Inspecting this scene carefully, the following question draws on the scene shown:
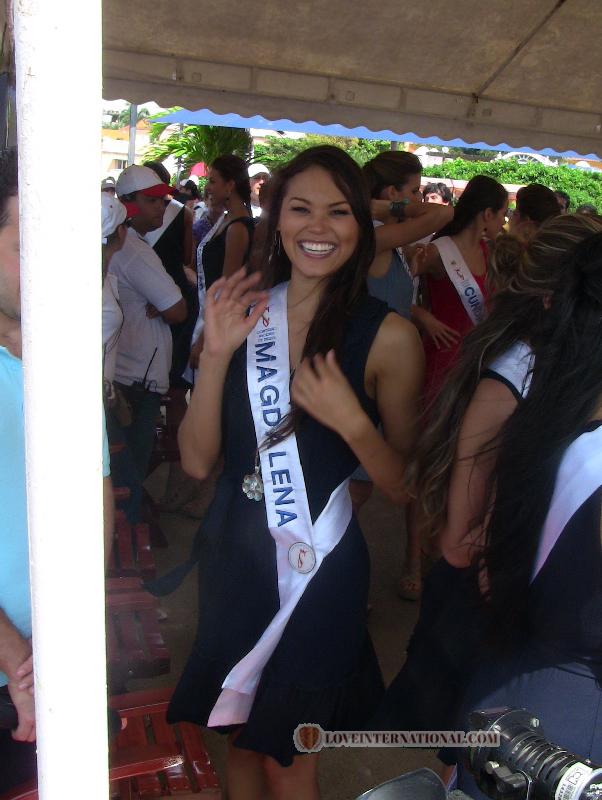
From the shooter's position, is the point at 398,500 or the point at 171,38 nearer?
the point at 398,500

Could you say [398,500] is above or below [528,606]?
above

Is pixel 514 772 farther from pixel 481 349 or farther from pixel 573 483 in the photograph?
pixel 481 349

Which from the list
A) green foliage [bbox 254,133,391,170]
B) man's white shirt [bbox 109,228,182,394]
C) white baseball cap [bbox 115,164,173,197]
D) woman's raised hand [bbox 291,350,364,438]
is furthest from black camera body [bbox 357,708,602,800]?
green foliage [bbox 254,133,391,170]

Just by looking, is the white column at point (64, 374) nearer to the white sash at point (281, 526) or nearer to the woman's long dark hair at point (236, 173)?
the white sash at point (281, 526)

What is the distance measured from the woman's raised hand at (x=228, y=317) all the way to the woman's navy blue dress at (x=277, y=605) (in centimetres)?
10

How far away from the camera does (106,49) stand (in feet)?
14.0

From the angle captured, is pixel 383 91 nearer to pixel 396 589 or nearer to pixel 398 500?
pixel 396 589

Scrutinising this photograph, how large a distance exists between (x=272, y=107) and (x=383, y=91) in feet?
2.25

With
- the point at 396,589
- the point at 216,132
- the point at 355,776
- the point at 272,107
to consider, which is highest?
the point at 216,132

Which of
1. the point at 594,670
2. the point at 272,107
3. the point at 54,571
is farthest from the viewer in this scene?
the point at 272,107

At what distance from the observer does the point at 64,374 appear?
71cm

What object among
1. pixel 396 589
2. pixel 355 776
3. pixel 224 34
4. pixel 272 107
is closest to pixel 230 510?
pixel 355 776

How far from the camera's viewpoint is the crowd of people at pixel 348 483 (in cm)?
133

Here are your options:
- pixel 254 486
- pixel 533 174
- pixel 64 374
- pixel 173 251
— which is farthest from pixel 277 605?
pixel 533 174
